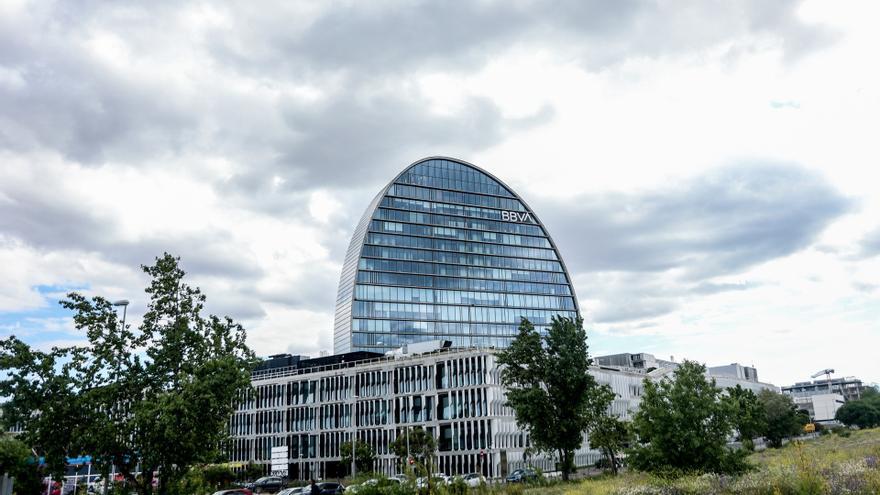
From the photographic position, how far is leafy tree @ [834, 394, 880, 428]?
131 metres

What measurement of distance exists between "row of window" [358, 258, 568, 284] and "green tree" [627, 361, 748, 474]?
12073 centimetres

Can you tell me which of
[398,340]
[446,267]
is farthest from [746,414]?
[446,267]

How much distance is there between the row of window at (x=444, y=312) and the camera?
14925cm

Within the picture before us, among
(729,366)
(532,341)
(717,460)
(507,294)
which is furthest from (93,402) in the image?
(729,366)

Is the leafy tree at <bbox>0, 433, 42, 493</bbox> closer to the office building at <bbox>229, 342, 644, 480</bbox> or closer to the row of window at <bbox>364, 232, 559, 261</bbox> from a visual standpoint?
the office building at <bbox>229, 342, 644, 480</bbox>

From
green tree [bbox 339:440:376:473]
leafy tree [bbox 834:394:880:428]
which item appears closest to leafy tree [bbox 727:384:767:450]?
green tree [bbox 339:440:376:473]

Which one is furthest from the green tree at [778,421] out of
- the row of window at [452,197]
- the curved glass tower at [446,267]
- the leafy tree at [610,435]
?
the row of window at [452,197]

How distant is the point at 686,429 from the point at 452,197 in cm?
13778

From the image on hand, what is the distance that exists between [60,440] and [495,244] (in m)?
151

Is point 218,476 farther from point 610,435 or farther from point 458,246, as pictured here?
Result: point 458,246

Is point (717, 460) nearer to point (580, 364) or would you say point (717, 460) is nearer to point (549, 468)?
point (580, 364)

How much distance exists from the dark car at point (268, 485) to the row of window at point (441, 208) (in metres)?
79.6

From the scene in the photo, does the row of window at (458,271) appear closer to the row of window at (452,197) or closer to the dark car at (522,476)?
the row of window at (452,197)

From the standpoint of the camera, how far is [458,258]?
164 meters
